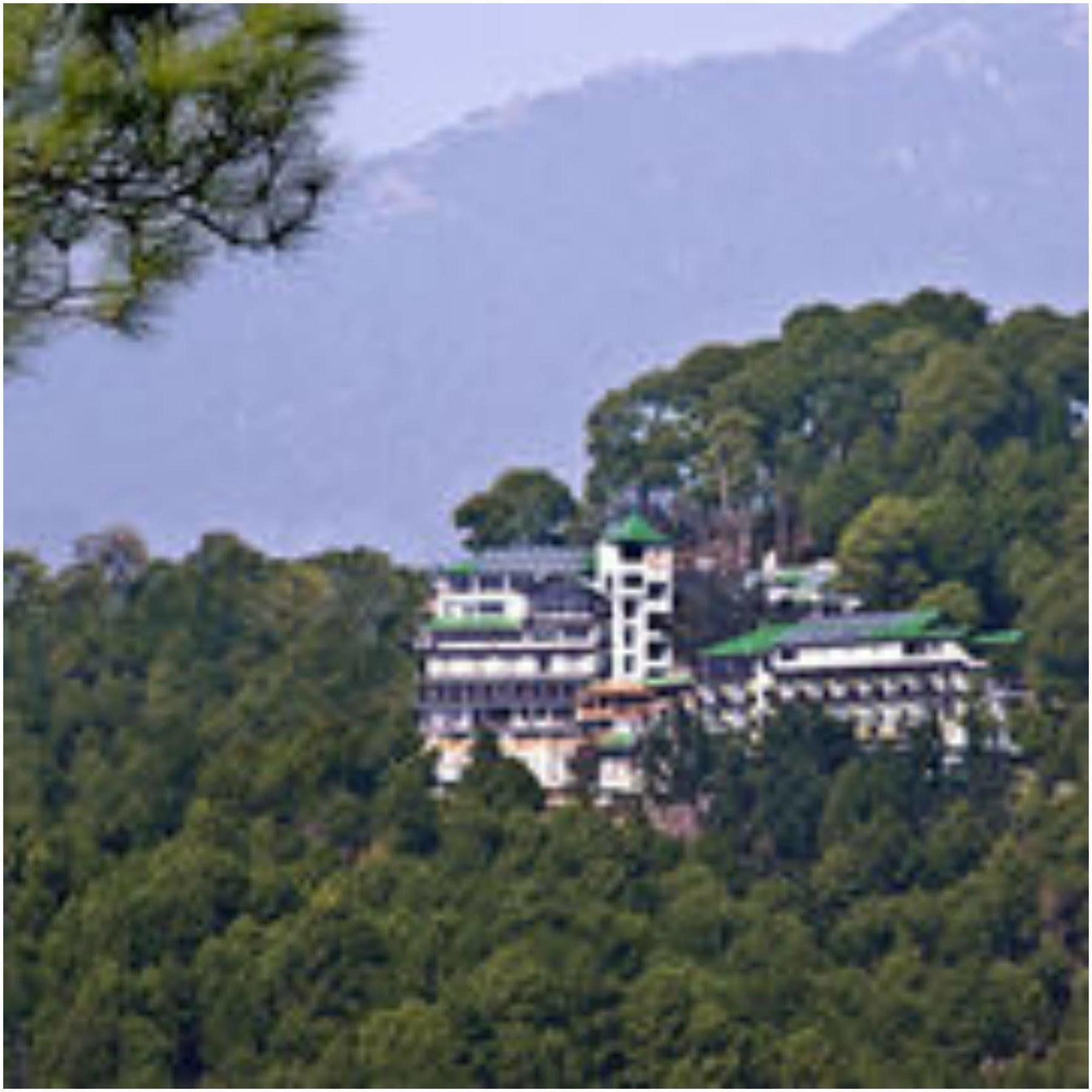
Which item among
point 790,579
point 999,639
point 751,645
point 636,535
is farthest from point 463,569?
point 999,639

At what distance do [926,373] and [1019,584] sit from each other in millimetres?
3929

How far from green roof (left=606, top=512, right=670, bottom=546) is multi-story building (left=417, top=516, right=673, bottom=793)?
0.04 feet

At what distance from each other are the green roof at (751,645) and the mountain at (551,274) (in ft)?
91.3

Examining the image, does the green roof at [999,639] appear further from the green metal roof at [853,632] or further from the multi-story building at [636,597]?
the multi-story building at [636,597]

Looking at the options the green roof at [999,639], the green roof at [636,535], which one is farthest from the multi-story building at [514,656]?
the green roof at [999,639]

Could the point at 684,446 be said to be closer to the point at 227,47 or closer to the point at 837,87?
the point at 227,47

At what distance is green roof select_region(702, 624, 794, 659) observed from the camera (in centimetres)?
3750

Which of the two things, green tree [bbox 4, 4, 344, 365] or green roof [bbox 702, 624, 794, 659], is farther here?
green roof [bbox 702, 624, 794, 659]

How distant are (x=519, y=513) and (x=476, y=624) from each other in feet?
13.8

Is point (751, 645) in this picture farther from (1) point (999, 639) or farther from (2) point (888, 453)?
(2) point (888, 453)

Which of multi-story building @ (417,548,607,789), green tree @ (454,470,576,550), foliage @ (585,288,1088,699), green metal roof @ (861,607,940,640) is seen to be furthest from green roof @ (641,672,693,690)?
green tree @ (454,470,576,550)

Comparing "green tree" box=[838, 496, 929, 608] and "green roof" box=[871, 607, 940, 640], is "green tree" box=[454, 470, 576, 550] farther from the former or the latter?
"green roof" box=[871, 607, 940, 640]

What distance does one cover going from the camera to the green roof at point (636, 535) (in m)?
38.8

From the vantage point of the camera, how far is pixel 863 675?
37.0 meters
